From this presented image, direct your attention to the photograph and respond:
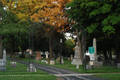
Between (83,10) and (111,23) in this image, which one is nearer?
(111,23)

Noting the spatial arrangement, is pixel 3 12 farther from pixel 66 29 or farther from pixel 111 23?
pixel 66 29

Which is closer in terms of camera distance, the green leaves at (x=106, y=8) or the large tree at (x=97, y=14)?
the green leaves at (x=106, y=8)

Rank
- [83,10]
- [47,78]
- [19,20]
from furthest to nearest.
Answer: [19,20] < [83,10] < [47,78]

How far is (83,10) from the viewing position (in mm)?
27656

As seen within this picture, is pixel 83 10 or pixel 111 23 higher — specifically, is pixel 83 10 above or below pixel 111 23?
above

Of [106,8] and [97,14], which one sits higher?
[106,8]

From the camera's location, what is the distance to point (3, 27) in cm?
2805

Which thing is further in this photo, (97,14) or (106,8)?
(97,14)

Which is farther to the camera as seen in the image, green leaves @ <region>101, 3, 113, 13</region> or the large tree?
the large tree

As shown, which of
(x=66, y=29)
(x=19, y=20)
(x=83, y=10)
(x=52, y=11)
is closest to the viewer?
(x=83, y=10)

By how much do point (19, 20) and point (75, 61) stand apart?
1136cm

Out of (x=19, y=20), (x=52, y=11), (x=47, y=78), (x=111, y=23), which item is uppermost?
(x=52, y=11)

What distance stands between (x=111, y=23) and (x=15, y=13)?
1417 cm

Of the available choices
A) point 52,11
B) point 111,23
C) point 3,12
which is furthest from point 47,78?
point 52,11
